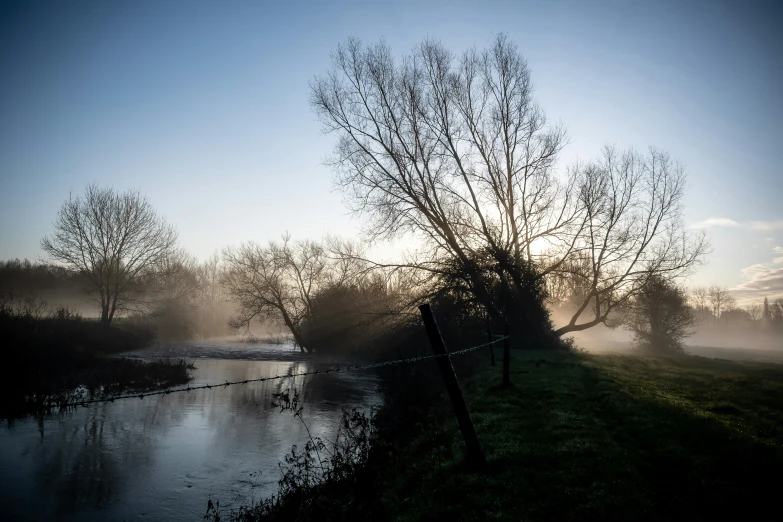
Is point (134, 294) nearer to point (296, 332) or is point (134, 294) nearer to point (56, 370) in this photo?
point (296, 332)

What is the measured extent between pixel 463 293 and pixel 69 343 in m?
25.1

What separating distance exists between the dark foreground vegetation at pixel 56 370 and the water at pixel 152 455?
1735 mm

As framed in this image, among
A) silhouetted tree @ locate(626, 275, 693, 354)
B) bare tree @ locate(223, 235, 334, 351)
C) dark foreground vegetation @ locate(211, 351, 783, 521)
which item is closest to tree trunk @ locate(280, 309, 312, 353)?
bare tree @ locate(223, 235, 334, 351)

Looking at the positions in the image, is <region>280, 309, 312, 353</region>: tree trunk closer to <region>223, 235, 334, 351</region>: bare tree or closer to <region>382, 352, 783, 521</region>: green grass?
<region>223, 235, 334, 351</region>: bare tree

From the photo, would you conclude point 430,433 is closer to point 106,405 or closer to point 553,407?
point 553,407

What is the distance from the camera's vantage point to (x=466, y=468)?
22.4 feet

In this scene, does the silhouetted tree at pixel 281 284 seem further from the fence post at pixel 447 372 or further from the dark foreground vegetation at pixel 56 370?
the fence post at pixel 447 372

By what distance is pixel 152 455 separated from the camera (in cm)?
1091

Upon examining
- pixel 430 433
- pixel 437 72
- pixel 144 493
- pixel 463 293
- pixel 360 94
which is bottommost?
pixel 144 493

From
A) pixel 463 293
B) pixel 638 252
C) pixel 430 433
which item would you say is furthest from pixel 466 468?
pixel 638 252

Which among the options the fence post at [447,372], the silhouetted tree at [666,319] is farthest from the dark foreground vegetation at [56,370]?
the silhouetted tree at [666,319]

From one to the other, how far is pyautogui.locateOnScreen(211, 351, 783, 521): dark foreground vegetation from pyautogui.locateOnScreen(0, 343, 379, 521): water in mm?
1921

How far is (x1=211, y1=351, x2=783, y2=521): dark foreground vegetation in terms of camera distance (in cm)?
544

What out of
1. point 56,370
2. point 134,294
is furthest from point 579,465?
point 134,294
